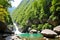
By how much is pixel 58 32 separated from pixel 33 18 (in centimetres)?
3281

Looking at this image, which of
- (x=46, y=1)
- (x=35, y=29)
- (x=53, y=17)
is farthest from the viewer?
(x=35, y=29)

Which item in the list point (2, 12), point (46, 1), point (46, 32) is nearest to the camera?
point (46, 32)

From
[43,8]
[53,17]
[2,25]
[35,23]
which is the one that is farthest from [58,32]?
[35,23]

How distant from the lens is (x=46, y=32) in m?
→ 26.2

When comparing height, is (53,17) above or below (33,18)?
below

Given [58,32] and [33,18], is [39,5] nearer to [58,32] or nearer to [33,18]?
[33,18]

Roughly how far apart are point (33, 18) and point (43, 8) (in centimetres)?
775

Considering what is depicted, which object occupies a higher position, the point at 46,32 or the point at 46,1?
the point at 46,1

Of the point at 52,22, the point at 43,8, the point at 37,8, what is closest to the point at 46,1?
the point at 43,8

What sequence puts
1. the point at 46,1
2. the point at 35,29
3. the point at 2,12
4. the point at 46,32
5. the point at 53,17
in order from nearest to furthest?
1. the point at 46,32
2. the point at 2,12
3. the point at 53,17
4. the point at 46,1
5. the point at 35,29

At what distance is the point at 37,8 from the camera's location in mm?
61406

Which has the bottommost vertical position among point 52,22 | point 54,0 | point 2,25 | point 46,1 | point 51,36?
point 51,36

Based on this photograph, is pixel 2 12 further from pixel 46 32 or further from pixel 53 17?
pixel 53 17

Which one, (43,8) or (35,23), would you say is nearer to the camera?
(43,8)
